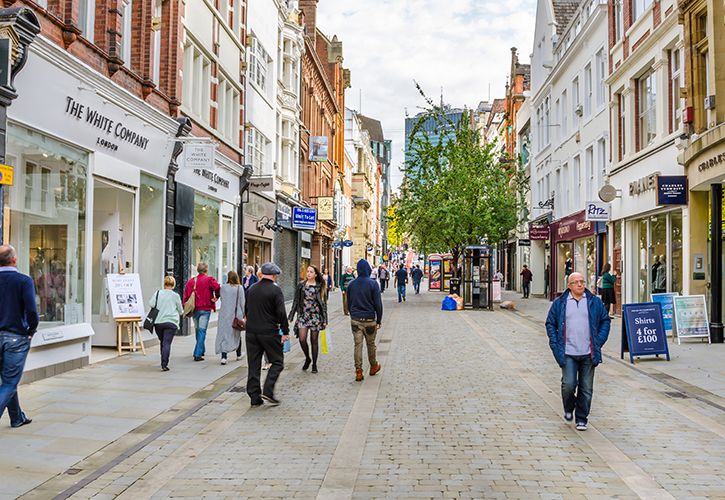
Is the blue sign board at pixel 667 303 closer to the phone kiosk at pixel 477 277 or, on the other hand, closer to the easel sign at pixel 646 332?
the easel sign at pixel 646 332

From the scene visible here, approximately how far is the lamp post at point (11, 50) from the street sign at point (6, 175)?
0.23ft

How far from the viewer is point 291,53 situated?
32875mm

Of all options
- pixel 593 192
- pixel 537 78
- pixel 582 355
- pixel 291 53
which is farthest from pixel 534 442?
pixel 537 78

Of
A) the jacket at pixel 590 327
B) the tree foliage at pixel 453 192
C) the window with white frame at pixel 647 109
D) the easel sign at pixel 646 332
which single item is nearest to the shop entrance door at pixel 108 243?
the jacket at pixel 590 327

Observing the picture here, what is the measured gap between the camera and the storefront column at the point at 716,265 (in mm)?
15538

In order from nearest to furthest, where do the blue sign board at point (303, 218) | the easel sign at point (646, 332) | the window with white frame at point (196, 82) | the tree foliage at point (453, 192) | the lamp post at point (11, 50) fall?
the lamp post at point (11, 50)
the easel sign at point (646, 332)
the window with white frame at point (196, 82)
the blue sign board at point (303, 218)
the tree foliage at point (453, 192)

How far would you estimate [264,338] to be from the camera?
886 centimetres

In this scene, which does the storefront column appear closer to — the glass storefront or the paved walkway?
the paved walkway

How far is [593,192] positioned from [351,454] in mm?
23906

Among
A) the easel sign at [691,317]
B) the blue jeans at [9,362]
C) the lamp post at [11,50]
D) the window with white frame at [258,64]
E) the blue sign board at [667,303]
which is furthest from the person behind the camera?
the window with white frame at [258,64]

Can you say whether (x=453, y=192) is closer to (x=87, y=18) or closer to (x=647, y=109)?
(x=647, y=109)

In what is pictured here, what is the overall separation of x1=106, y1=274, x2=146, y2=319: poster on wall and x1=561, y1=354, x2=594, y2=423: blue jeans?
8740 mm

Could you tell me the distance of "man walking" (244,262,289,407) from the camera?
349 inches

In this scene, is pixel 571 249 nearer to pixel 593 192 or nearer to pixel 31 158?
pixel 593 192
